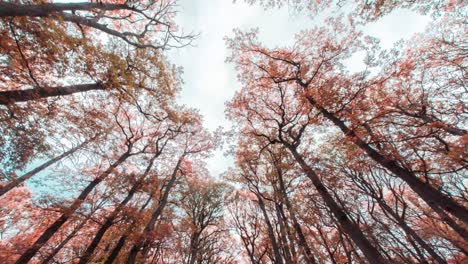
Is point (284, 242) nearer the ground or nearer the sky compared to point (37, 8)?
nearer the ground

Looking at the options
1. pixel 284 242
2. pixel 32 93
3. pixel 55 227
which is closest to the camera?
pixel 32 93

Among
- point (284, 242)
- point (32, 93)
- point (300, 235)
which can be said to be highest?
point (32, 93)

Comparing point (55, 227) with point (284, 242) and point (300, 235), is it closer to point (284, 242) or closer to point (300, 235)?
point (284, 242)

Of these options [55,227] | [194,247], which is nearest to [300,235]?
[194,247]

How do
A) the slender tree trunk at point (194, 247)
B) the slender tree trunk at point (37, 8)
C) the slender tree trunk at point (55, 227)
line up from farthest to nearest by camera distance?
the slender tree trunk at point (194, 247)
the slender tree trunk at point (55, 227)
the slender tree trunk at point (37, 8)

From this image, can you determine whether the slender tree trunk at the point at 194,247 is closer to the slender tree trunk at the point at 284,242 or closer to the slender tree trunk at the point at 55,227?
the slender tree trunk at the point at 284,242

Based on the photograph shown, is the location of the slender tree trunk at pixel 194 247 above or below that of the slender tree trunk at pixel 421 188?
above

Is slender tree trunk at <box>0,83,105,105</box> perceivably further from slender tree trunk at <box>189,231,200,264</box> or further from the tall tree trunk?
slender tree trunk at <box>189,231,200,264</box>

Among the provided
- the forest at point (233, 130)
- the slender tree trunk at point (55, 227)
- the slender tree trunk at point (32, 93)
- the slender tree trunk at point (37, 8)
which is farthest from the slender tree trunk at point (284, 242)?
the slender tree trunk at point (37, 8)

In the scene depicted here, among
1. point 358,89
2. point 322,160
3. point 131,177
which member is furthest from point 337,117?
point 131,177

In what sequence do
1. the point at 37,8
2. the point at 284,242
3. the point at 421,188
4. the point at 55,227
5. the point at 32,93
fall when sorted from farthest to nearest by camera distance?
the point at 284,242 < the point at 55,227 < the point at 421,188 < the point at 32,93 < the point at 37,8

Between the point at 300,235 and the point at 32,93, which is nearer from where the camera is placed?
the point at 32,93

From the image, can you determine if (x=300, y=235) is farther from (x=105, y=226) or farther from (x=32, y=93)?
(x=32, y=93)

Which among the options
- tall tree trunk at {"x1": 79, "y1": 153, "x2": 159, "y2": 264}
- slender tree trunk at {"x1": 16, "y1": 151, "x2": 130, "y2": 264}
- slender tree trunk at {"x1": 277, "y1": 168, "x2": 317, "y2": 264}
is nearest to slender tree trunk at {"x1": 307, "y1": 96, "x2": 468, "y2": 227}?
slender tree trunk at {"x1": 277, "y1": 168, "x2": 317, "y2": 264}
